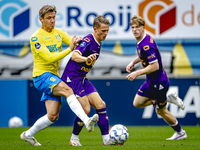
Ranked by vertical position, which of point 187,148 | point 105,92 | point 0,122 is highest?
point 187,148

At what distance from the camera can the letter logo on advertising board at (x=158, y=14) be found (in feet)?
42.8

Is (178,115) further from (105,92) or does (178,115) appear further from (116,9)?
(116,9)

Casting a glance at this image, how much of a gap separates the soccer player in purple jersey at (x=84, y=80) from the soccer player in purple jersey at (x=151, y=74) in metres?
0.64

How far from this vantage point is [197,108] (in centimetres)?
982

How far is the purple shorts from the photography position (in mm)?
5426

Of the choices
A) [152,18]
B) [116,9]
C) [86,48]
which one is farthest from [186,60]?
[86,48]

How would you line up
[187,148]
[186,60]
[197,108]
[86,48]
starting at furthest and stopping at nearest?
1. [186,60]
2. [197,108]
3. [86,48]
4. [187,148]

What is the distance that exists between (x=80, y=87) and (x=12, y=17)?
8.39 m

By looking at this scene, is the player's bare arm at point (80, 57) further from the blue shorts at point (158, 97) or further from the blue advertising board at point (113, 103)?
the blue advertising board at point (113, 103)

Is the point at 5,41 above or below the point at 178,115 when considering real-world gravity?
above

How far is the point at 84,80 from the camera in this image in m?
5.61

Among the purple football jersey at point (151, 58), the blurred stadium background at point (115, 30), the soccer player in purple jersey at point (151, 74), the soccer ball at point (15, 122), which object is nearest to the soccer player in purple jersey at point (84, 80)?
the soccer player in purple jersey at point (151, 74)

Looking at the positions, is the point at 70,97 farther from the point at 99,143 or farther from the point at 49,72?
the point at 99,143

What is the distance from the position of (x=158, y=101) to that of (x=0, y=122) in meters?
5.27
